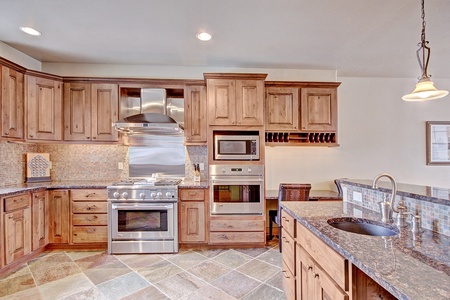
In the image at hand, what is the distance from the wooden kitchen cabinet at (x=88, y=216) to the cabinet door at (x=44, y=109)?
0.92 m

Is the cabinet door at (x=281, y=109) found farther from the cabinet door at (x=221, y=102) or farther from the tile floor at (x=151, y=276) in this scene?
the tile floor at (x=151, y=276)

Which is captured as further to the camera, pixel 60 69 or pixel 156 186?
pixel 60 69

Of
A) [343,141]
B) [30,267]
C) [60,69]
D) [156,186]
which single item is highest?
[60,69]

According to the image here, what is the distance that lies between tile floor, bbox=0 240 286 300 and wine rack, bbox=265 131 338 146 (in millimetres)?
1622

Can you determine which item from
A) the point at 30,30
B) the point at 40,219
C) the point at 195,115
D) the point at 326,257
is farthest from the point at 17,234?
the point at 326,257

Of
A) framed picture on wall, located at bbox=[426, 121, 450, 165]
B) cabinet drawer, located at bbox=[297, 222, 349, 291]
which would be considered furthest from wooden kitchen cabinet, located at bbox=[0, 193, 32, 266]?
framed picture on wall, located at bbox=[426, 121, 450, 165]

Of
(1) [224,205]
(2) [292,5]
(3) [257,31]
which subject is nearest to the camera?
(2) [292,5]

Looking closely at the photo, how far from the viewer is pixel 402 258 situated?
0.94 meters

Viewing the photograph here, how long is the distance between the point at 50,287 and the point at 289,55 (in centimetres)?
Answer: 396

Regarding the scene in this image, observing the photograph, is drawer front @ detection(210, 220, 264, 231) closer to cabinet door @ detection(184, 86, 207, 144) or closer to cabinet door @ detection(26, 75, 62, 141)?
cabinet door @ detection(184, 86, 207, 144)

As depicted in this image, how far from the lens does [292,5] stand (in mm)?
2121

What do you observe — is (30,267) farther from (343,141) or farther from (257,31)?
(343,141)

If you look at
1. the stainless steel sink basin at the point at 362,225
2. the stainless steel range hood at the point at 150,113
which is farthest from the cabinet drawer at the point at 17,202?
the stainless steel sink basin at the point at 362,225

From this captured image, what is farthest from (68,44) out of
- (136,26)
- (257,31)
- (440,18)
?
(440,18)
